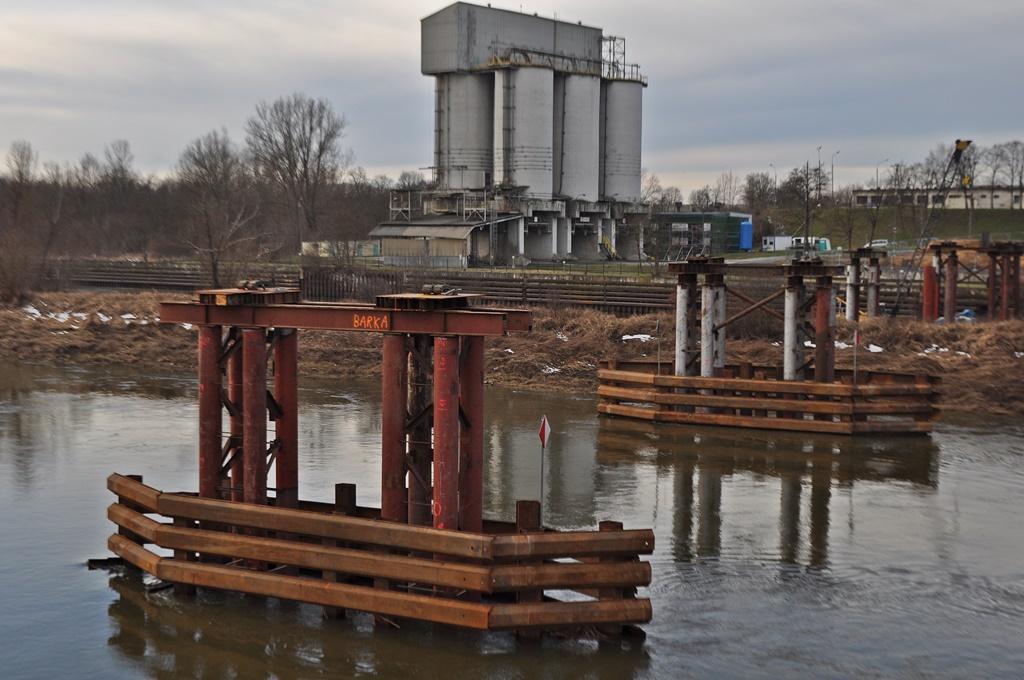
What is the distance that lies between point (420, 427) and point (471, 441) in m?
0.66

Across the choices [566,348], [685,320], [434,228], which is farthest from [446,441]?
[434,228]

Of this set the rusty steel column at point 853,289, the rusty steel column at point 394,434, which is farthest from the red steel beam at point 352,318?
the rusty steel column at point 853,289

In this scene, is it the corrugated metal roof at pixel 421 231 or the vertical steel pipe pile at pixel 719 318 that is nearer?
the vertical steel pipe pile at pixel 719 318

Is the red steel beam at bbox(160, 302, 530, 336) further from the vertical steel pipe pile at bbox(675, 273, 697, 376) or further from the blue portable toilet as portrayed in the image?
the blue portable toilet

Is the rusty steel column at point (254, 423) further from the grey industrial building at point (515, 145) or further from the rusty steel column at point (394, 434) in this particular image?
the grey industrial building at point (515, 145)

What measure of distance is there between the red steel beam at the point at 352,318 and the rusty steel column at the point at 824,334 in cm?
1413

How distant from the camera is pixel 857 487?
2052 cm

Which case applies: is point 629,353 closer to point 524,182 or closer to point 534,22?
point 524,182

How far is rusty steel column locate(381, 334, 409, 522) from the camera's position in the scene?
1304 cm

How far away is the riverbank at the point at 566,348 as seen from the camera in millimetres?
32000

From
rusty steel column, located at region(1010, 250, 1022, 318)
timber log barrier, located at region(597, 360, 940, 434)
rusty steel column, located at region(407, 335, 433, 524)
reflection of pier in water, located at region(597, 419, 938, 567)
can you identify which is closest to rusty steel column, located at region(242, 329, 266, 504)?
rusty steel column, located at region(407, 335, 433, 524)

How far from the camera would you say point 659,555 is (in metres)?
15.7

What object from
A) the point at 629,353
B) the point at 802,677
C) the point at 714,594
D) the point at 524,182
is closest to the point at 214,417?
the point at 714,594

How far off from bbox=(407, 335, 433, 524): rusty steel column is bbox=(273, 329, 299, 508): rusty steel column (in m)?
1.97
